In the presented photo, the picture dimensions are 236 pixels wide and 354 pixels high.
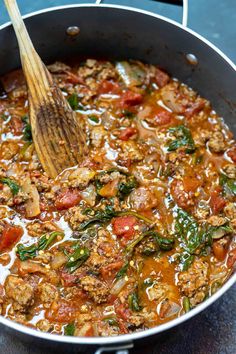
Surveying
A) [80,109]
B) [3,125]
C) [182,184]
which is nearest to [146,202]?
[182,184]

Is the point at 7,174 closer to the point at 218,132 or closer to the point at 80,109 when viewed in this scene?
the point at 80,109

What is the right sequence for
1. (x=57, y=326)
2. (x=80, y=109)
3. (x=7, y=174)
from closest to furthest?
(x=57, y=326), (x=7, y=174), (x=80, y=109)

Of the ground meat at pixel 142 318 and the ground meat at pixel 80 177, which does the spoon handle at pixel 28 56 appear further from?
the ground meat at pixel 142 318

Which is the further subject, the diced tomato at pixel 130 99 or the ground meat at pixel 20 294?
Result: the diced tomato at pixel 130 99

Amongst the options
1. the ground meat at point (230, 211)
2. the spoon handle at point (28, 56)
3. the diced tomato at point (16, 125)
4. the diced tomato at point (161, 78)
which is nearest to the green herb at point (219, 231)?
the ground meat at point (230, 211)

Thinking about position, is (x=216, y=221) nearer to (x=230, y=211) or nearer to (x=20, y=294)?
(x=230, y=211)

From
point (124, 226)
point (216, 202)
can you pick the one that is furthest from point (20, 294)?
point (216, 202)

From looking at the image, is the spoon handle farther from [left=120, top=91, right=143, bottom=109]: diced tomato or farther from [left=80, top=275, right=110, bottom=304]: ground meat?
[left=80, top=275, right=110, bottom=304]: ground meat
